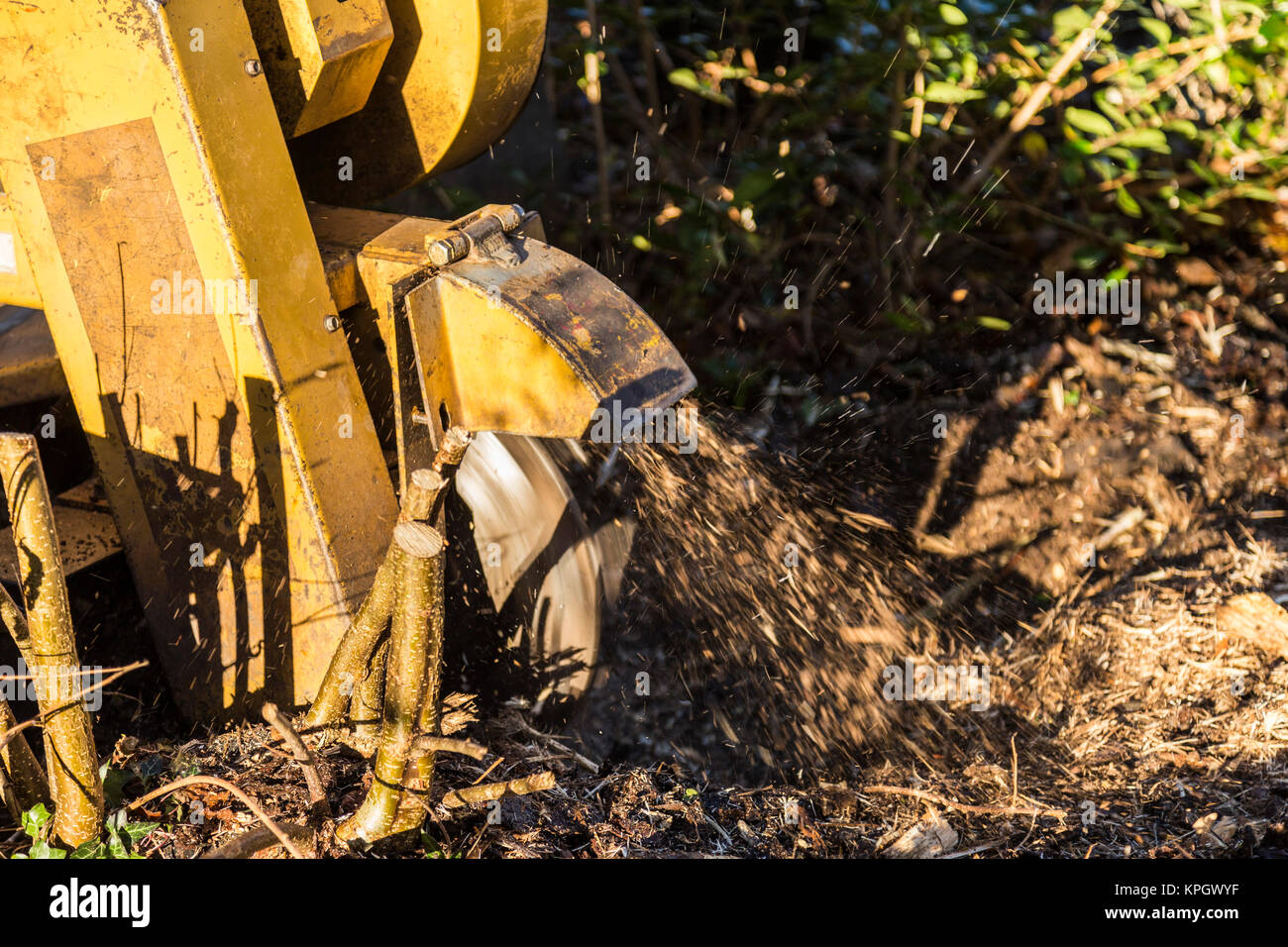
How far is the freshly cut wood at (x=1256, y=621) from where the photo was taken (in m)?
3.07

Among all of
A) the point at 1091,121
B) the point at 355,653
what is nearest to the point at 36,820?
the point at 355,653

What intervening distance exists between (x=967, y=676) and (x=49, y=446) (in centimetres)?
241

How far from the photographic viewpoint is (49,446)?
104 inches

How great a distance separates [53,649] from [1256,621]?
2.98m

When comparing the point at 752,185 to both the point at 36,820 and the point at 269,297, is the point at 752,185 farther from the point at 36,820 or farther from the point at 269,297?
the point at 36,820

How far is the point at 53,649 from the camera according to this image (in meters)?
1.80

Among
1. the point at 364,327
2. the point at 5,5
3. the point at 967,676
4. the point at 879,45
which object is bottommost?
the point at 967,676

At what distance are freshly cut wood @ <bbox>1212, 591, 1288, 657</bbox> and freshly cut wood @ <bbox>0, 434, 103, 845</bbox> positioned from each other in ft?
9.34

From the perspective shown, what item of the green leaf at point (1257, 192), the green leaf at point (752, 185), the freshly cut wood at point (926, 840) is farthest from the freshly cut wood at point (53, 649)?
the green leaf at point (1257, 192)

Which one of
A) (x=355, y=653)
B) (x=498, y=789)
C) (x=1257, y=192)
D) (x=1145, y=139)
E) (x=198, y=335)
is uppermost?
(x=1145, y=139)

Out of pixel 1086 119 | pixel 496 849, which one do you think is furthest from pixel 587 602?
pixel 1086 119

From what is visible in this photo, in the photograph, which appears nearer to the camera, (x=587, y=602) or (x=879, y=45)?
(x=587, y=602)
